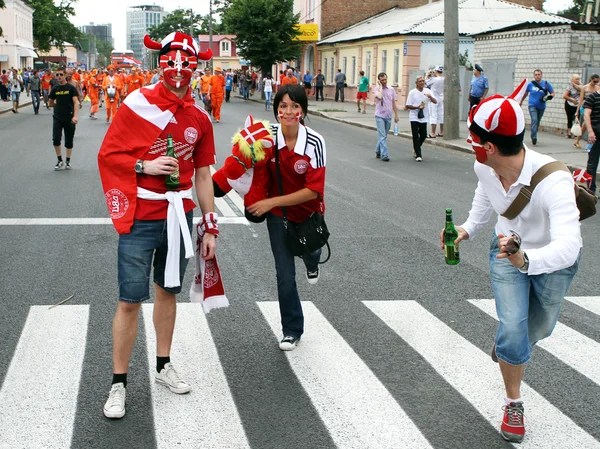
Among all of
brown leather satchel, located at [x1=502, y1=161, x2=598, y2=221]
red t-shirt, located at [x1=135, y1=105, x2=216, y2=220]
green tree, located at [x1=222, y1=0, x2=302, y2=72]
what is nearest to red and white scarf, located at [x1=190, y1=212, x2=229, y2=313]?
red t-shirt, located at [x1=135, y1=105, x2=216, y2=220]

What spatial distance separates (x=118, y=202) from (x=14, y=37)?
8955cm

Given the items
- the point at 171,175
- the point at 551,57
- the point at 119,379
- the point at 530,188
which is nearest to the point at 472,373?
the point at 530,188

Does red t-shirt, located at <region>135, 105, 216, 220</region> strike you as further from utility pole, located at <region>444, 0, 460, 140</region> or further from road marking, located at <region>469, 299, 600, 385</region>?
utility pole, located at <region>444, 0, 460, 140</region>

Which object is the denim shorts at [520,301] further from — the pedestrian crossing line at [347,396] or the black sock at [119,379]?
the black sock at [119,379]

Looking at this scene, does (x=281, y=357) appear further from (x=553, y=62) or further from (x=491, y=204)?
(x=553, y=62)

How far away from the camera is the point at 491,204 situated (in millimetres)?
4383

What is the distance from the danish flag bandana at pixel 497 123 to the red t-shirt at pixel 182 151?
5.08ft

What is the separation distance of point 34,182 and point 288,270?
9101 millimetres

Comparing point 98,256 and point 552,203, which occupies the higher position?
point 552,203

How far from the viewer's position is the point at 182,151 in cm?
451

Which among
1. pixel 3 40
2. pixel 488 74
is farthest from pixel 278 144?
pixel 3 40

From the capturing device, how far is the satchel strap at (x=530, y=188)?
3.88 meters

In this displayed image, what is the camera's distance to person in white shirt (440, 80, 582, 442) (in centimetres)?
366

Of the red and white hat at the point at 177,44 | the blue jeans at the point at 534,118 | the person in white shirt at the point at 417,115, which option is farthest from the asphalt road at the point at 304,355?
the blue jeans at the point at 534,118
